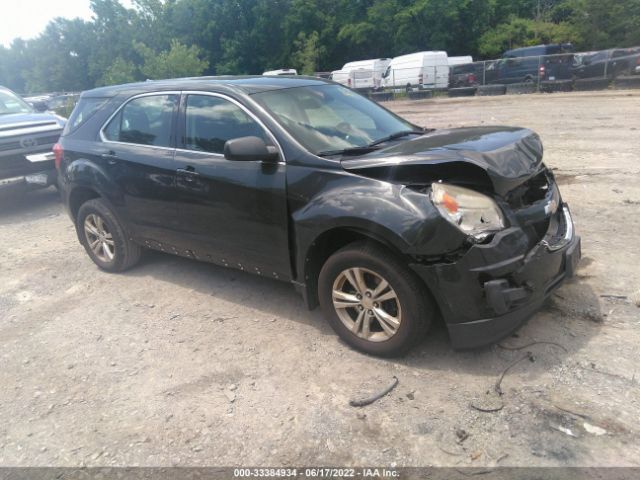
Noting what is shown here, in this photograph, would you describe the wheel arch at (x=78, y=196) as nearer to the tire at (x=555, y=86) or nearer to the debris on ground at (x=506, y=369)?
the debris on ground at (x=506, y=369)

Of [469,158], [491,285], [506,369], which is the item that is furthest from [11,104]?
[506,369]

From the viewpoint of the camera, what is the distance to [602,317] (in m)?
3.57

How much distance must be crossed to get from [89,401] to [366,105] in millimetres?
3234

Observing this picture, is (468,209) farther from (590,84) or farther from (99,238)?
(590,84)

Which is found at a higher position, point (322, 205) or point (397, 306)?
point (322, 205)

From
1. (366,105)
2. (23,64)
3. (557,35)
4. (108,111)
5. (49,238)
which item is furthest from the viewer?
(23,64)

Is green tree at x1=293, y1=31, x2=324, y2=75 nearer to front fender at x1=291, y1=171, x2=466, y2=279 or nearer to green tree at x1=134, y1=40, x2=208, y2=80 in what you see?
green tree at x1=134, y1=40, x2=208, y2=80

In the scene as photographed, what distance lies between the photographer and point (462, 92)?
956 inches

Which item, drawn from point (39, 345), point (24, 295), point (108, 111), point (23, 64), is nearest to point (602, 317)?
point (39, 345)

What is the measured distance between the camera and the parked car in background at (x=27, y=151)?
8094 millimetres

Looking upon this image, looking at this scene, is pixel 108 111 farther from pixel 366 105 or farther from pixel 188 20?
pixel 188 20

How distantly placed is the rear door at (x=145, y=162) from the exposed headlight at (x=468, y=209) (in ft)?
7.77

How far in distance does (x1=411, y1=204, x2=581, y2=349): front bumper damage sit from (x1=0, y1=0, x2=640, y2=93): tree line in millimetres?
29121

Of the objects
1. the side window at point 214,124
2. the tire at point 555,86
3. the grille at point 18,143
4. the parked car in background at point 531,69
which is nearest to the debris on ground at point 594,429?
the side window at point 214,124
